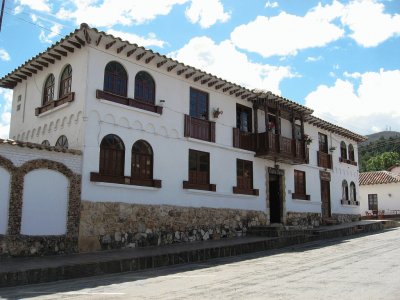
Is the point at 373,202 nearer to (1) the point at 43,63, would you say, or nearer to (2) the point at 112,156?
(2) the point at 112,156

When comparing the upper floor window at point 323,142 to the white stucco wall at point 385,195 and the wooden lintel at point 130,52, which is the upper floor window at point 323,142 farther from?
the wooden lintel at point 130,52

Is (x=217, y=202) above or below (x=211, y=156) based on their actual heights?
below

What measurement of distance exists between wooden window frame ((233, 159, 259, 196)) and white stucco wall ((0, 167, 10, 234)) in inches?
383

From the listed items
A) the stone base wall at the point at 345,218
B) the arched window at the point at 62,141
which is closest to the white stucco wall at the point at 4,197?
the arched window at the point at 62,141

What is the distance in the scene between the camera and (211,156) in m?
17.4

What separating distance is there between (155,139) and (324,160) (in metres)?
13.6

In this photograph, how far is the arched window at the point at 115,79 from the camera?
1397 cm

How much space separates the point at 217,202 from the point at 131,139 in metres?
5.05

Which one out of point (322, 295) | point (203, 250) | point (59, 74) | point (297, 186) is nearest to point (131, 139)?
point (59, 74)

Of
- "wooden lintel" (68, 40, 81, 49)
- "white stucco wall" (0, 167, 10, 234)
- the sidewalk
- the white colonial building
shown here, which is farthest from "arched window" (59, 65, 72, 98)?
the sidewalk

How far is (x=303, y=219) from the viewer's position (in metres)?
22.4

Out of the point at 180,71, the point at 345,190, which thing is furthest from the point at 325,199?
the point at 180,71

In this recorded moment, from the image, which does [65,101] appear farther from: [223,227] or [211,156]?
[223,227]

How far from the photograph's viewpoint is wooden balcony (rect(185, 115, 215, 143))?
16.5 m
